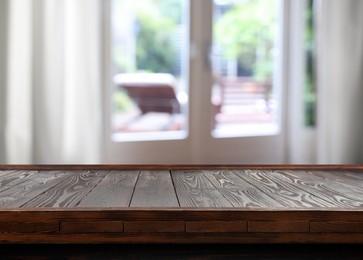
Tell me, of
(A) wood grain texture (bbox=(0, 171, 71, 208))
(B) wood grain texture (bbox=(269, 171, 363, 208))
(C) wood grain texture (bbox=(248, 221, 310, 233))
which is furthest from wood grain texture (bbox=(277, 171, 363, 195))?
(A) wood grain texture (bbox=(0, 171, 71, 208))

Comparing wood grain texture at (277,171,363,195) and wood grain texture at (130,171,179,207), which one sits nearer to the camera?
wood grain texture at (130,171,179,207)

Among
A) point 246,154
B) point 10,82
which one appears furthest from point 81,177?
point 246,154

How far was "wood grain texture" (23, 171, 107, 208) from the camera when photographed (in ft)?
3.28

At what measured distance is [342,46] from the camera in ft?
10.7

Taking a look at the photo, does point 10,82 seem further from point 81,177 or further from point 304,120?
point 304,120

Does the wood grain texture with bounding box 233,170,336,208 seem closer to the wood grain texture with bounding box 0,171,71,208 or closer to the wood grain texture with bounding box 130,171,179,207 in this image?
the wood grain texture with bounding box 130,171,179,207

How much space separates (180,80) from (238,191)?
2518mm

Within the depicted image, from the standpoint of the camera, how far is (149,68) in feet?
12.9

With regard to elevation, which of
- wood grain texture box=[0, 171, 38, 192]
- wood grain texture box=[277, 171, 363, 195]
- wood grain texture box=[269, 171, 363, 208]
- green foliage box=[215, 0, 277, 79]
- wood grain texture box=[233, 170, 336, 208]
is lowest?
wood grain texture box=[277, 171, 363, 195]

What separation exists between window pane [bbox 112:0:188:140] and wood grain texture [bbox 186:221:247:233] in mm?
2326

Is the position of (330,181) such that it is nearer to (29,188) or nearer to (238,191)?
(238,191)

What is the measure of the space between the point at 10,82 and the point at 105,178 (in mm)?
1425

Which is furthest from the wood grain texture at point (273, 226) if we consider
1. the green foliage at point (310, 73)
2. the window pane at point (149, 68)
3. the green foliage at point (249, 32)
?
the green foliage at point (310, 73)

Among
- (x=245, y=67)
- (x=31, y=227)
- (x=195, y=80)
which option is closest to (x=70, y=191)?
(x=31, y=227)
